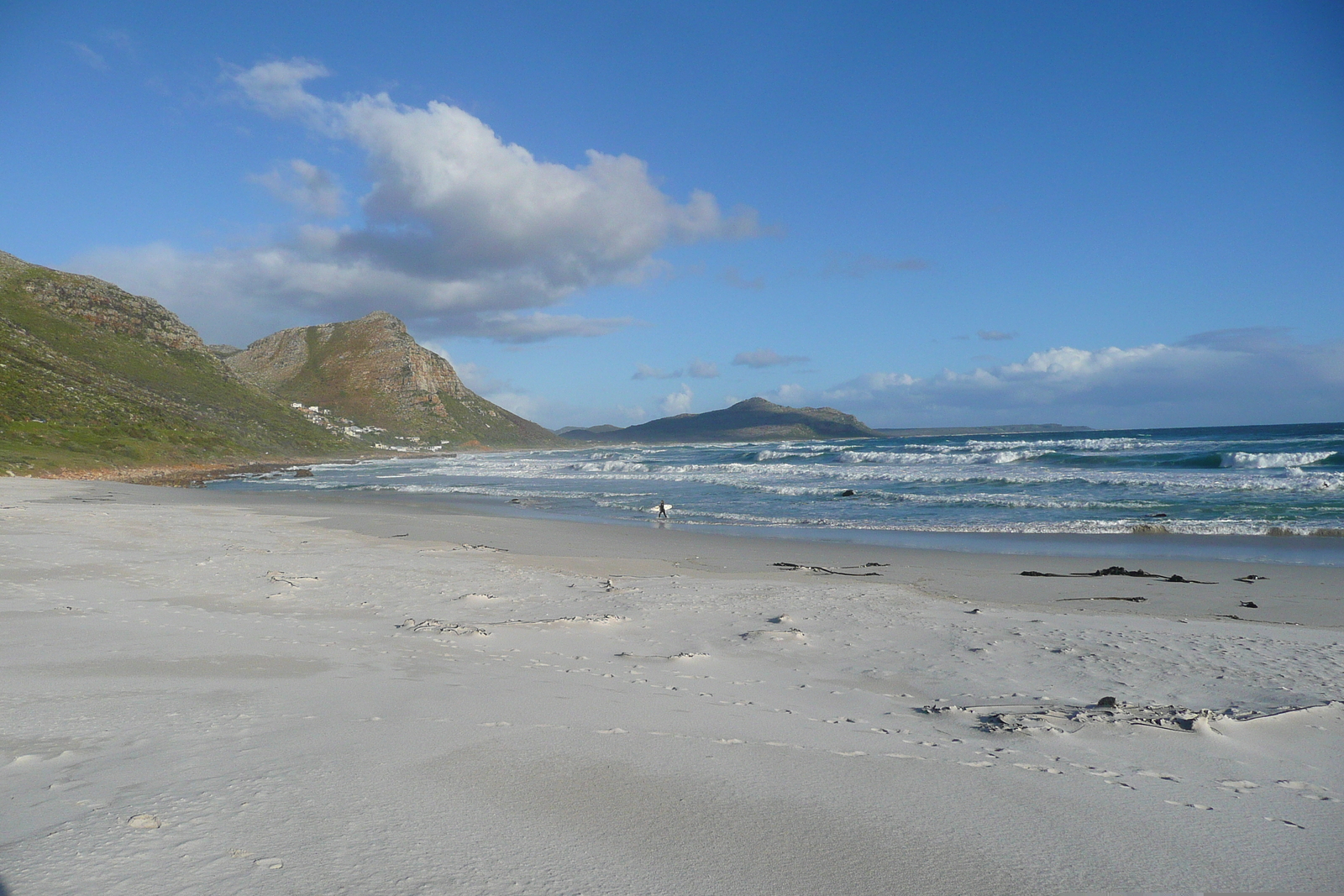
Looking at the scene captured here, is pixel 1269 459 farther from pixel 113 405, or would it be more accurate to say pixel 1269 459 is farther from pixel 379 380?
pixel 379 380

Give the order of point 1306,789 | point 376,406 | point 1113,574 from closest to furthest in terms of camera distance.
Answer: point 1306,789 < point 1113,574 < point 376,406

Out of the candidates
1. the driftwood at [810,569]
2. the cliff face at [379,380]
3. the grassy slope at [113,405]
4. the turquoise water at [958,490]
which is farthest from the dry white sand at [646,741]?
the cliff face at [379,380]

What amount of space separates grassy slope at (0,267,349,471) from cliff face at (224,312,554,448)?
29940 mm

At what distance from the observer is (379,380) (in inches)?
4146

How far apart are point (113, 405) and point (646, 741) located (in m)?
42.8

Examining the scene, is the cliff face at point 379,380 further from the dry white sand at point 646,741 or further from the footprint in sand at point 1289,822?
the footprint in sand at point 1289,822

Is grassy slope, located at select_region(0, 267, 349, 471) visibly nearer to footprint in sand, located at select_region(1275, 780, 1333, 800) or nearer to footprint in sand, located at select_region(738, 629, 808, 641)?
footprint in sand, located at select_region(738, 629, 808, 641)

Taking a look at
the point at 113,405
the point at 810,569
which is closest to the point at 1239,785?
the point at 810,569

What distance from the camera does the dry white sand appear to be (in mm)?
2539

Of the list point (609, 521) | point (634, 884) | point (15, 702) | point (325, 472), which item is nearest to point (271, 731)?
point (15, 702)

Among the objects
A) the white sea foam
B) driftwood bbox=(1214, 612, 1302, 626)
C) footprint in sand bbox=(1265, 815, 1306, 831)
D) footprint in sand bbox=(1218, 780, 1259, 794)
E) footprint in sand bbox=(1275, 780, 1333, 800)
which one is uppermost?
the white sea foam

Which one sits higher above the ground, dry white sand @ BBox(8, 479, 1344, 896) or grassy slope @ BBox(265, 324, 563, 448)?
grassy slope @ BBox(265, 324, 563, 448)

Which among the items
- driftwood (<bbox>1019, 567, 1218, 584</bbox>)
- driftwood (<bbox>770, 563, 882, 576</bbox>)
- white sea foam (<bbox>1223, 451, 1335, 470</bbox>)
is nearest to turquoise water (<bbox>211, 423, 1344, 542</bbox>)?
white sea foam (<bbox>1223, 451, 1335, 470</bbox>)

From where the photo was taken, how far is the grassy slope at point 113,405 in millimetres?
29609
